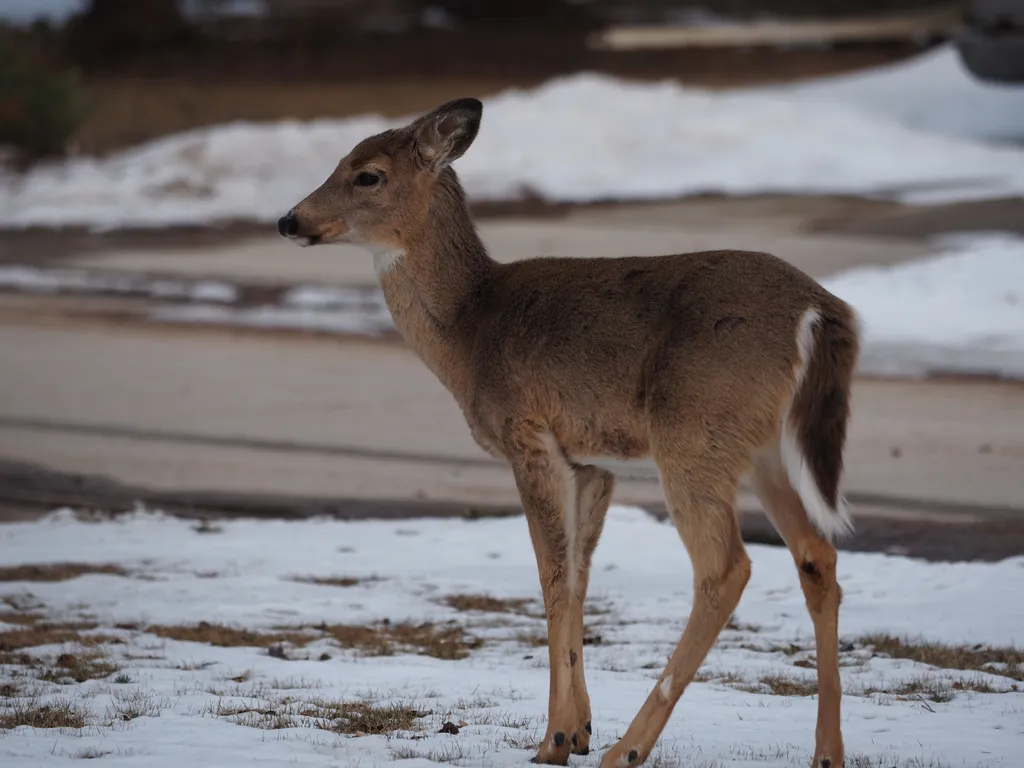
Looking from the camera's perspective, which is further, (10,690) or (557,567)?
(10,690)

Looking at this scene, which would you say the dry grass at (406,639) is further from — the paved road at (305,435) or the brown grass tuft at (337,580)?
the paved road at (305,435)

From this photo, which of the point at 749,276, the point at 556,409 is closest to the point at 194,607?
the point at 556,409

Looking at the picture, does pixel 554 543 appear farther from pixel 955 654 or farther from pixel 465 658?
pixel 955 654

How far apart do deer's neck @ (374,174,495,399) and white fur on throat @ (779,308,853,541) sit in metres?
1.43

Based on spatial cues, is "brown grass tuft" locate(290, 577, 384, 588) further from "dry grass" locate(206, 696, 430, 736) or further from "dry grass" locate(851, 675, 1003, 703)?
"dry grass" locate(851, 675, 1003, 703)

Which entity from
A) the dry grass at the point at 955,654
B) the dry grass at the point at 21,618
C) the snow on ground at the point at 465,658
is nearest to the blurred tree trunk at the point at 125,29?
the snow on ground at the point at 465,658

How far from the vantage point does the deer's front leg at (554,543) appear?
6.21m

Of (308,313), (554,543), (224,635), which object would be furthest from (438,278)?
(308,313)

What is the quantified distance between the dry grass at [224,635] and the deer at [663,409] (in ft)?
7.26

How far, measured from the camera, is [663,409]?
5.92 metres

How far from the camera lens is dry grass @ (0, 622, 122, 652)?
26.9ft

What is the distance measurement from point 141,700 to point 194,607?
212 cm

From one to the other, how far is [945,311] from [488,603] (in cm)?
829

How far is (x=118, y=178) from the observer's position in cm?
2700
